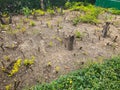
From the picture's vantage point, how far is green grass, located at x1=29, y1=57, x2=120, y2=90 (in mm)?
6555

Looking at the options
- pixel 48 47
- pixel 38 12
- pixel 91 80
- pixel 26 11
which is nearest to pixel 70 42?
pixel 48 47

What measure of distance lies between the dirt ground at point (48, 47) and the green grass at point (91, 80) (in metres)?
0.46

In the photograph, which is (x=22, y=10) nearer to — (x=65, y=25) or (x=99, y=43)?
(x=65, y=25)

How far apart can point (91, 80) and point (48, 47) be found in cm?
218

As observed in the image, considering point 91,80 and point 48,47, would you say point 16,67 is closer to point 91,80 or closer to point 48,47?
point 48,47

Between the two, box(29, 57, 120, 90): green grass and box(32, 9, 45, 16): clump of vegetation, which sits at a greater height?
box(32, 9, 45, 16): clump of vegetation

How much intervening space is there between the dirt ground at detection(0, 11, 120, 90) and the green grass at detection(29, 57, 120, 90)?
1.52ft

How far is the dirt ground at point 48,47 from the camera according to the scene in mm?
7215

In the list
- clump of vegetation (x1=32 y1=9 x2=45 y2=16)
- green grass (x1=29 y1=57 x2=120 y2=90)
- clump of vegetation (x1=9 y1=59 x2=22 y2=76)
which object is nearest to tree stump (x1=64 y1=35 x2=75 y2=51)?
green grass (x1=29 y1=57 x2=120 y2=90)

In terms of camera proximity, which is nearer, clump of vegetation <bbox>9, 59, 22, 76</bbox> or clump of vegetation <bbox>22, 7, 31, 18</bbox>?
clump of vegetation <bbox>9, 59, 22, 76</bbox>

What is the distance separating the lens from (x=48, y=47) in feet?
27.6

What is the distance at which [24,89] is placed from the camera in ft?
21.5

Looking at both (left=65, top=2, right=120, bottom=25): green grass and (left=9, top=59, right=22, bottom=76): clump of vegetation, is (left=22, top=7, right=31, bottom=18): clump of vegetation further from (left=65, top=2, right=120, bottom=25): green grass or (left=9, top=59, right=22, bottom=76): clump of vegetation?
(left=9, top=59, right=22, bottom=76): clump of vegetation

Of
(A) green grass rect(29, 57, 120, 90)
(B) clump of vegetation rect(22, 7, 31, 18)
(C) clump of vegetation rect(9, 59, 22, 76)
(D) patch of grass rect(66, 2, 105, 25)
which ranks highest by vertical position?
(B) clump of vegetation rect(22, 7, 31, 18)
